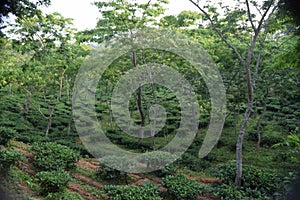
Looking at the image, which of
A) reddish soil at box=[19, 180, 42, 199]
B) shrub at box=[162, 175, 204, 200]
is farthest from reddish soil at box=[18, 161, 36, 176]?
shrub at box=[162, 175, 204, 200]

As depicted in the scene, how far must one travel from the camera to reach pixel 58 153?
275 inches

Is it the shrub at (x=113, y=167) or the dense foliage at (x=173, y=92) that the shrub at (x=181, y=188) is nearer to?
the dense foliage at (x=173, y=92)

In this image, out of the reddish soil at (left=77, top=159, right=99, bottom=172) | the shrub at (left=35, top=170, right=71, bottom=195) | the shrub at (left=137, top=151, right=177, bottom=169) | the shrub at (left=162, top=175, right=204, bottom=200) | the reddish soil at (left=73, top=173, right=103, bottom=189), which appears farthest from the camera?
the reddish soil at (left=77, top=159, right=99, bottom=172)

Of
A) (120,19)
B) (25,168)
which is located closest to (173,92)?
(120,19)

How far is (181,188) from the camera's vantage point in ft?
19.5

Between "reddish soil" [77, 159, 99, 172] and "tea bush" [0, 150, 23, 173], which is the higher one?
"tea bush" [0, 150, 23, 173]

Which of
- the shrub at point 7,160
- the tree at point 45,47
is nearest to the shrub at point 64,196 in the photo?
the shrub at point 7,160

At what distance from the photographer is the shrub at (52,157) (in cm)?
650

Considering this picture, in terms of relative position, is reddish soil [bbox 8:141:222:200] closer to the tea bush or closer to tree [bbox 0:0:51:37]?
the tea bush

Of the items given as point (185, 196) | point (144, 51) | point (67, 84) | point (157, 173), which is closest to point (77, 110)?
point (67, 84)

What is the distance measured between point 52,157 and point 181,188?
A: 320 centimetres

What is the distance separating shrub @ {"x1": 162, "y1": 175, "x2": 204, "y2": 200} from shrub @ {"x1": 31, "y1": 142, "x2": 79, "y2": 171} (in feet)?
7.92

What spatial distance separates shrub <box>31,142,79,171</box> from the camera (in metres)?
6.50

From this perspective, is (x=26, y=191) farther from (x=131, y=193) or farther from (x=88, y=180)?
(x=131, y=193)
